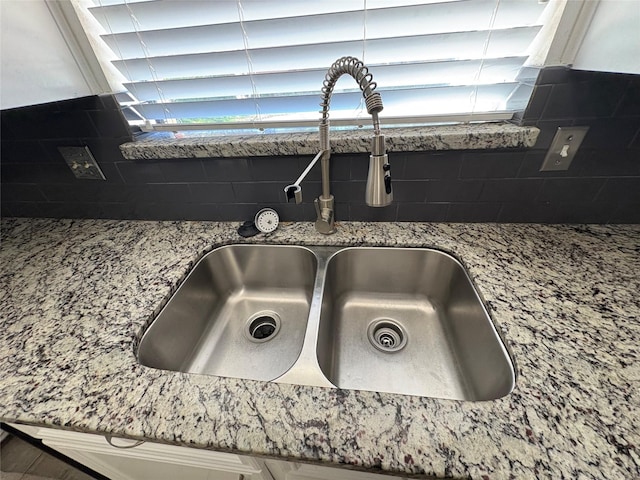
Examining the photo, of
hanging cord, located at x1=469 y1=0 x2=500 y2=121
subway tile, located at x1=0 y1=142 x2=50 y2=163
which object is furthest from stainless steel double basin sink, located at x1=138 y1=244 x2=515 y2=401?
subway tile, located at x1=0 y1=142 x2=50 y2=163

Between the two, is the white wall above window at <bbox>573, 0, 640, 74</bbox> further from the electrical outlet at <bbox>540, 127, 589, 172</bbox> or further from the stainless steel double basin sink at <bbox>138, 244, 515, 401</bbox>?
the stainless steel double basin sink at <bbox>138, 244, 515, 401</bbox>

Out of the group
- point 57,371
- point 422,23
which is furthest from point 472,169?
point 57,371

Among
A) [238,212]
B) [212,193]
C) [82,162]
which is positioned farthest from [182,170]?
[82,162]

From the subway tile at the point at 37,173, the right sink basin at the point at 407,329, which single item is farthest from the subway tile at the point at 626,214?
the subway tile at the point at 37,173

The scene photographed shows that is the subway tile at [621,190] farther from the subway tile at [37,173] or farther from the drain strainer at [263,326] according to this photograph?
the subway tile at [37,173]

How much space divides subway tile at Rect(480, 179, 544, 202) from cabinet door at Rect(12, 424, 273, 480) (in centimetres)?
92

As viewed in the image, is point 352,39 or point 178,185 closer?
point 352,39

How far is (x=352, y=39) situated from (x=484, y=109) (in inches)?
16.5

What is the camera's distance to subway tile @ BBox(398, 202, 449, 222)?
34.7 inches

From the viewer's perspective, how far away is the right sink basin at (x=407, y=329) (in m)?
0.67

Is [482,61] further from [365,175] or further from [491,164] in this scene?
[365,175]

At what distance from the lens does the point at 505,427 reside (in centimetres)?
44

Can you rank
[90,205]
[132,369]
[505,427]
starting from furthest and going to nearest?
[90,205] → [132,369] → [505,427]

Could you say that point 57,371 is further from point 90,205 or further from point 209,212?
point 90,205
